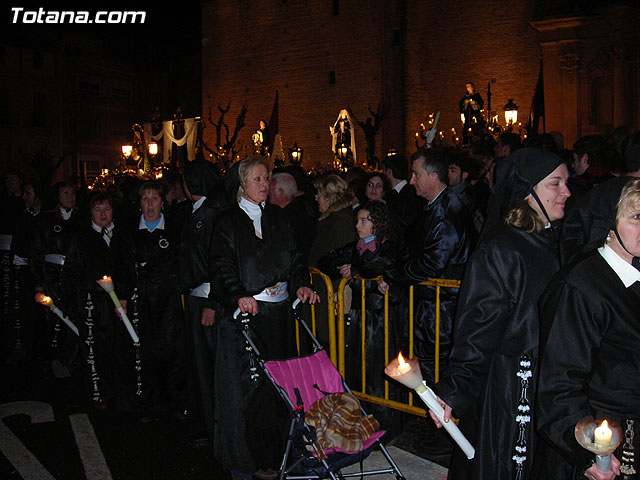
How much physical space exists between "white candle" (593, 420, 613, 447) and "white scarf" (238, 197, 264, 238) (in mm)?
3336

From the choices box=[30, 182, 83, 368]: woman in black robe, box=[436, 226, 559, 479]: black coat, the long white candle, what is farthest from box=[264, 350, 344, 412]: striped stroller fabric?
box=[30, 182, 83, 368]: woman in black robe

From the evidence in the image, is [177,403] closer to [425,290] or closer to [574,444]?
[425,290]

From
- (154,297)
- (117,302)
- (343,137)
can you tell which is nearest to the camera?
(117,302)

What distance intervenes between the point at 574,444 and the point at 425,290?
9.68 ft

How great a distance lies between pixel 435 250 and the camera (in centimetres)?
523

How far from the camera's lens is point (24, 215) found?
8.89 metres

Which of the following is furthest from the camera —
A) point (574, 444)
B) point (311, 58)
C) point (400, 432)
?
point (311, 58)

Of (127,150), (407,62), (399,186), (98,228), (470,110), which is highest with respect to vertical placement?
(407,62)

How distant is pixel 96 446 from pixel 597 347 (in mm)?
4658

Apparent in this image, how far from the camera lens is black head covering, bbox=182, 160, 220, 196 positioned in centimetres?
614

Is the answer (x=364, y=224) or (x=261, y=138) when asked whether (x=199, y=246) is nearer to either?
(x=364, y=224)

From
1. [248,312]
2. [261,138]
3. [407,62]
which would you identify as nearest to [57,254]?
[248,312]

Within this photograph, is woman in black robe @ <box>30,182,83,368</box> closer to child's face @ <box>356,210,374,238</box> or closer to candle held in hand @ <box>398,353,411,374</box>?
child's face @ <box>356,210,374,238</box>

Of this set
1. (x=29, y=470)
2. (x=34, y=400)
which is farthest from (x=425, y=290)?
(x=34, y=400)
